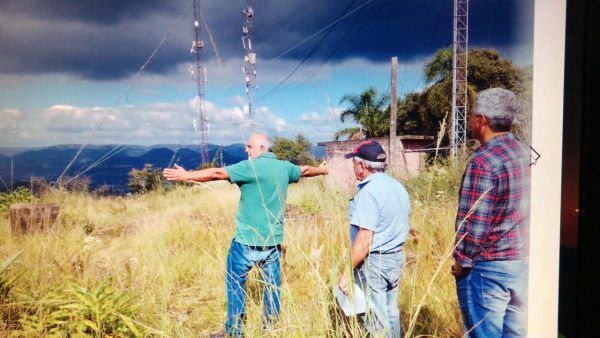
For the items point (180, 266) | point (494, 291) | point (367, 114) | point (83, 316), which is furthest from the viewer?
point (367, 114)

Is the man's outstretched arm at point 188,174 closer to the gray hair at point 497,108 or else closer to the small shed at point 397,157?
the small shed at point 397,157

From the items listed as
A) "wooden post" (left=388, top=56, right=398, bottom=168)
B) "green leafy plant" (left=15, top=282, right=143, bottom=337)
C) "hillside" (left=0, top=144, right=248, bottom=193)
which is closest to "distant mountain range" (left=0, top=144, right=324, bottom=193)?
"hillside" (left=0, top=144, right=248, bottom=193)

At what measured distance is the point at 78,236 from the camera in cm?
139

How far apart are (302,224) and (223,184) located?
1.36 feet

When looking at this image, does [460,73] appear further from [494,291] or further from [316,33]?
[494,291]

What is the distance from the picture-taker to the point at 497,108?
1.38m

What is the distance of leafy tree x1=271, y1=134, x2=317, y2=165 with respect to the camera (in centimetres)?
158

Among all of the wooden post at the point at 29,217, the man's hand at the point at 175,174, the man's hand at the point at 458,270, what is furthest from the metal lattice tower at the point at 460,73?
the wooden post at the point at 29,217

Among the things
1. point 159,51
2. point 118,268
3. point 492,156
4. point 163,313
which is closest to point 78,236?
point 118,268

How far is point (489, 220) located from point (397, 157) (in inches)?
20.0

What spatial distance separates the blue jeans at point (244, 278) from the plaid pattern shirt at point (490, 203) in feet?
2.54

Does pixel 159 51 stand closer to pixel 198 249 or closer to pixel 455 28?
pixel 198 249

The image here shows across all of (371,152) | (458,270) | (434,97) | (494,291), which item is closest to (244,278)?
(371,152)

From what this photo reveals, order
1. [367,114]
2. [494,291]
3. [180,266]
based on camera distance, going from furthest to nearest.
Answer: [367,114], [180,266], [494,291]
